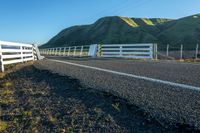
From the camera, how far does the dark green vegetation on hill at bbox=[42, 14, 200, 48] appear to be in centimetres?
10319

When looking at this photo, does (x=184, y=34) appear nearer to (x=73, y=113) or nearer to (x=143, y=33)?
(x=143, y=33)

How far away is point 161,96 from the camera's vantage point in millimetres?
3885

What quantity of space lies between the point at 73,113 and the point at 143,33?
449 ft

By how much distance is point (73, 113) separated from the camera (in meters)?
3.30

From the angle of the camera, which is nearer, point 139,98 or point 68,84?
point 139,98

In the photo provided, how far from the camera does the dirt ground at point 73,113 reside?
275 centimetres

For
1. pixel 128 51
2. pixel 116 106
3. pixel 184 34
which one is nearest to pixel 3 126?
pixel 116 106

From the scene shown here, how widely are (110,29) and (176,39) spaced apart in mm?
77833

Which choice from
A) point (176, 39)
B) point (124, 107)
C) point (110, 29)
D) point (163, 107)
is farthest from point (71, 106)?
point (110, 29)

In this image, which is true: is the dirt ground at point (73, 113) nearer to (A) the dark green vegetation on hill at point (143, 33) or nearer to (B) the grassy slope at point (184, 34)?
(A) the dark green vegetation on hill at point (143, 33)

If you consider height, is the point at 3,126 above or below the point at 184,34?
below

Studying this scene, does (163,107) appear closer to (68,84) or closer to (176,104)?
(176,104)

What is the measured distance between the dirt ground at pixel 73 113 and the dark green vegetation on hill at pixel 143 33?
2878 inches

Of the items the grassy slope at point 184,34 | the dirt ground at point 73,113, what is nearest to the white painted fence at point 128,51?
the dirt ground at point 73,113
